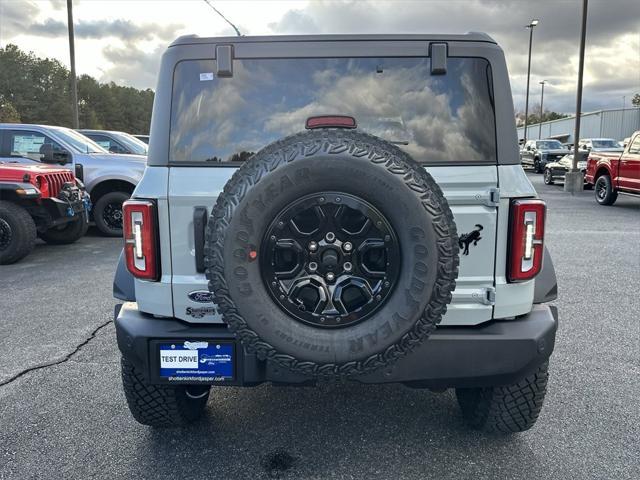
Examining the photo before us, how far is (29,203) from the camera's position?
7367 millimetres

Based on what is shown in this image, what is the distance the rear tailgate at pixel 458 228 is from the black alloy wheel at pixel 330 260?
44 centimetres

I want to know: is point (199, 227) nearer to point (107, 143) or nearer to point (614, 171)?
point (107, 143)

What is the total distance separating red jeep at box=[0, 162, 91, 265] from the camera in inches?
279

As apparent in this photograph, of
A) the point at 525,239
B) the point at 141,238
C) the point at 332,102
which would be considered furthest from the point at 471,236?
the point at 141,238

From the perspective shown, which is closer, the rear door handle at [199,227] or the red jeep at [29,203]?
the rear door handle at [199,227]

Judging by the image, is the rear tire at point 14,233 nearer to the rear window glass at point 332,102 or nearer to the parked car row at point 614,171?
the rear window glass at point 332,102

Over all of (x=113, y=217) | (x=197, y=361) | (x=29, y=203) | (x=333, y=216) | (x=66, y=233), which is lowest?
(x=66, y=233)

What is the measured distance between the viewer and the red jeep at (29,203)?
279 inches

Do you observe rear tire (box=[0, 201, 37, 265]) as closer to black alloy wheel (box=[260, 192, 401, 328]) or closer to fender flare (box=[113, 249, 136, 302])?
fender flare (box=[113, 249, 136, 302])

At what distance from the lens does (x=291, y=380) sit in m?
2.29

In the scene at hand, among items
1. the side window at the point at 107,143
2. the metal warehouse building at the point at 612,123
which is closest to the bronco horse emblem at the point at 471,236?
the side window at the point at 107,143

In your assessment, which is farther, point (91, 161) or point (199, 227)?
point (91, 161)

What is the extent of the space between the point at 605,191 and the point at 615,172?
29.9 inches

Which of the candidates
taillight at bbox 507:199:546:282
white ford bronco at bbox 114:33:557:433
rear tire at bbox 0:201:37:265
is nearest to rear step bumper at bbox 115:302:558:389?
white ford bronco at bbox 114:33:557:433
